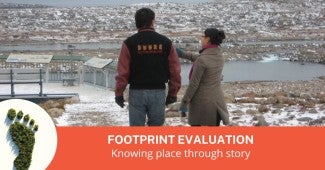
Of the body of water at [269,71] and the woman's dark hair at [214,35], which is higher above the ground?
the woman's dark hair at [214,35]

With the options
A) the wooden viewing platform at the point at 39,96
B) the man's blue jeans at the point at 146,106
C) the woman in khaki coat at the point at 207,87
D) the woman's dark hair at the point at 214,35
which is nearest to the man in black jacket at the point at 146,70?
the man's blue jeans at the point at 146,106

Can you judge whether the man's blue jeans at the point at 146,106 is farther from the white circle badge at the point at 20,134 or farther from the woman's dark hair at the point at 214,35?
the white circle badge at the point at 20,134

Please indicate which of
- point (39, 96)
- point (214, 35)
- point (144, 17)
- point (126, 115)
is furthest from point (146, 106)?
point (39, 96)

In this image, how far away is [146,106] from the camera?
6.20 m

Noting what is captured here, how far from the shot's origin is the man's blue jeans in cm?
610

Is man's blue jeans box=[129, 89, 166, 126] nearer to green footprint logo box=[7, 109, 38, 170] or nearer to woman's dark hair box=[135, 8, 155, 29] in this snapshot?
woman's dark hair box=[135, 8, 155, 29]

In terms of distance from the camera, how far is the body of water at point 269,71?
36.6 metres

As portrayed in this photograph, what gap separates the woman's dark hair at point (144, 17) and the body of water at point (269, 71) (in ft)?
85.0

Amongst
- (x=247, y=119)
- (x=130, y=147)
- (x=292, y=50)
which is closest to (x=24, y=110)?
(x=130, y=147)

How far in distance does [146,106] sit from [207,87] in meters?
0.67

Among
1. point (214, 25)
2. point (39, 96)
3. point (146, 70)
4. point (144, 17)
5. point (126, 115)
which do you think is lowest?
point (214, 25)

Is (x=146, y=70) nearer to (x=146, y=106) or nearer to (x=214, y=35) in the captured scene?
(x=146, y=106)

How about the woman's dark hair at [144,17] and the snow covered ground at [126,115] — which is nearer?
the woman's dark hair at [144,17]

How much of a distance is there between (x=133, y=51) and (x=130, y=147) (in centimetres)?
104
